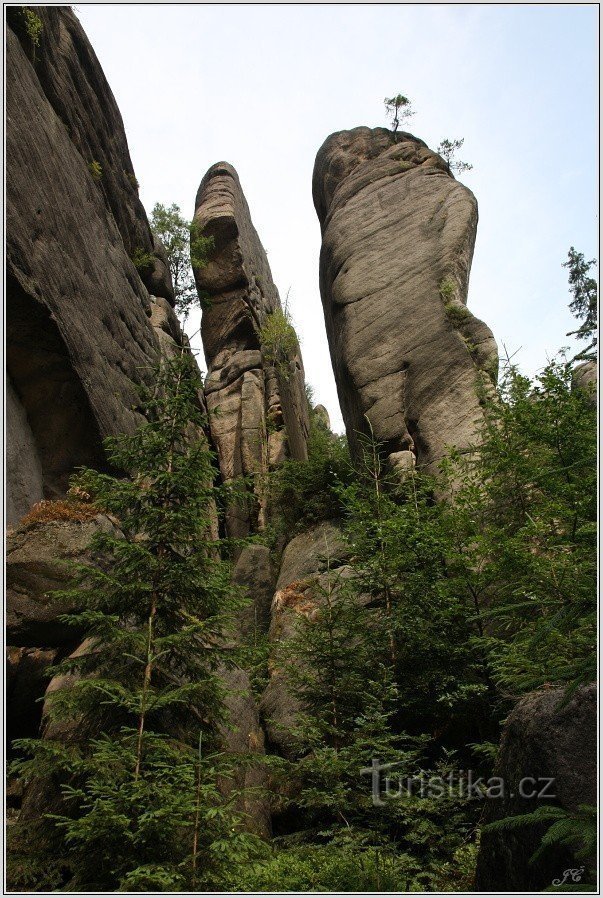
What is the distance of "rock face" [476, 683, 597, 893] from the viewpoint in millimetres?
3816

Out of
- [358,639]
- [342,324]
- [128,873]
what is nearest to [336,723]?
[358,639]

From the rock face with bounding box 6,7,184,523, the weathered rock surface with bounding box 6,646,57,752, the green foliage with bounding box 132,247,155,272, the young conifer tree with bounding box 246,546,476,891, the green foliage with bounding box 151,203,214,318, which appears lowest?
the young conifer tree with bounding box 246,546,476,891

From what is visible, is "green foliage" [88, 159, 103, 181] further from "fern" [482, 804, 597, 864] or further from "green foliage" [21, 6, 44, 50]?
"fern" [482, 804, 597, 864]

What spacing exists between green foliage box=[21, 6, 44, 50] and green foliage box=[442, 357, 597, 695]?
10.4m

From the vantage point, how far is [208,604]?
5.88 m

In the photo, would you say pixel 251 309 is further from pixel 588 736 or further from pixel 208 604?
pixel 588 736

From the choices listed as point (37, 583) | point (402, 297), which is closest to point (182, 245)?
point (402, 297)

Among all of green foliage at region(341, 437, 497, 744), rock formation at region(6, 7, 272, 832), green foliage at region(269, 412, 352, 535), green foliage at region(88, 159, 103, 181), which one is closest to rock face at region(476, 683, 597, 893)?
rock formation at region(6, 7, 272, 832)

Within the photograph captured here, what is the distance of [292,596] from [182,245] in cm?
1824

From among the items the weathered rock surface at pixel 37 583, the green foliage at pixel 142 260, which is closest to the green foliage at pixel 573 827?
the weathered rock surface at pixel 37 583

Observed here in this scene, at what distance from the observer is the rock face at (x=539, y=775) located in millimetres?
3816

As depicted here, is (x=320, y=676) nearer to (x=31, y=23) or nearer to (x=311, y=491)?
(x=311, y=491)

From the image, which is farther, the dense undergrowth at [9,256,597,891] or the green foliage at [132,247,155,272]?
the green foliage at [132,247,155,272]

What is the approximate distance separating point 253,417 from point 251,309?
543 cm
